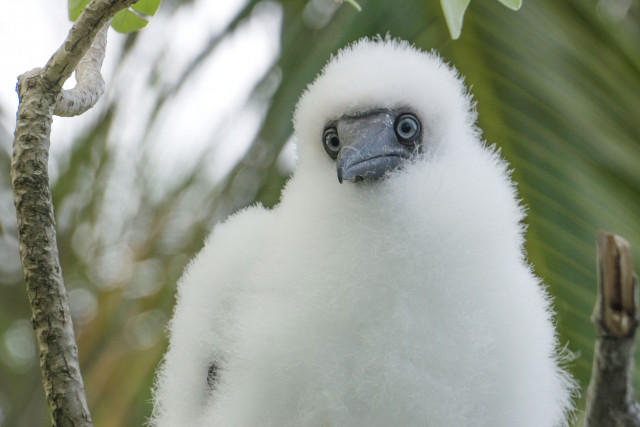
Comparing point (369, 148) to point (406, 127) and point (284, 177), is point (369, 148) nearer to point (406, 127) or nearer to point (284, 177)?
point (406, 127)

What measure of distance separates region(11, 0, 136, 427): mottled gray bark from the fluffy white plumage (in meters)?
0.33

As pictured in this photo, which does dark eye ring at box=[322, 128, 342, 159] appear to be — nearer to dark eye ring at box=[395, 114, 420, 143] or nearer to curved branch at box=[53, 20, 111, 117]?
dark eye ring at box=[395, 114, 420, 143]

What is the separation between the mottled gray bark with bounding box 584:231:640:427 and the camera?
2.40 ft

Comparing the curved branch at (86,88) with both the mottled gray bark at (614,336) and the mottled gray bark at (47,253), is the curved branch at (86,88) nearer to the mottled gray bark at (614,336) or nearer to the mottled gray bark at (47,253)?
the mottled gray bark at (47,253)

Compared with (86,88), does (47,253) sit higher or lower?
lower

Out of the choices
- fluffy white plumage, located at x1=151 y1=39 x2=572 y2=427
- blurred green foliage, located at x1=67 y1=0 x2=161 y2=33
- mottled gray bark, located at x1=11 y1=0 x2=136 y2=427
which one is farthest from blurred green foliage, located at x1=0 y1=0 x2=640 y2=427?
mottled gray bark, located at x1=11 y1=0 x2=136 y2=427

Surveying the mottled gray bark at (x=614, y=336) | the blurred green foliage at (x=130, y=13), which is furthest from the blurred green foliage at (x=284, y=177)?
the mottled gray bark at (x=614, y=336)

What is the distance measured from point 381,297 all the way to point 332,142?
32 cm

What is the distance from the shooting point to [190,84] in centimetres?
228

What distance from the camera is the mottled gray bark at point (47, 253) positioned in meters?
1.01

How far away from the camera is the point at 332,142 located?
138cm

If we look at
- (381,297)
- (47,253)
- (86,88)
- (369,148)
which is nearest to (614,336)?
(381,297)

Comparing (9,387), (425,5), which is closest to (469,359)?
(425,5)

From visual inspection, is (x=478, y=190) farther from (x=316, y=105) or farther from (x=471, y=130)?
(x=316, y=105)
